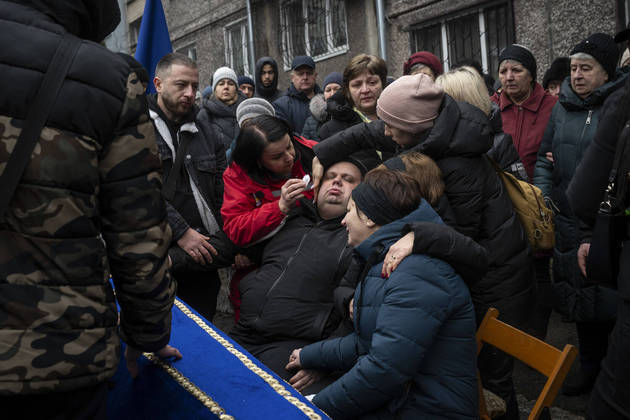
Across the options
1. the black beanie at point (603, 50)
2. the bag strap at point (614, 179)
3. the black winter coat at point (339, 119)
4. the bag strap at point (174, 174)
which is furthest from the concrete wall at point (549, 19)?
the bag strap at point (614, 179)

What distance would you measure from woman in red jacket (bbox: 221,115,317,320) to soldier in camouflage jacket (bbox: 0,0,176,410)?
4.67 feet

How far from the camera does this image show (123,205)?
1341mm

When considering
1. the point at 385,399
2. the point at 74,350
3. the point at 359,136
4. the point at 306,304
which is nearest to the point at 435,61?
the point at 359,136

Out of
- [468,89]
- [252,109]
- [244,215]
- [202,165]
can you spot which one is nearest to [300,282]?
[244,215]

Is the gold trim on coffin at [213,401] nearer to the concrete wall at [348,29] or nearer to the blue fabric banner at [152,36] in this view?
the blue fabric banner at [152,36]

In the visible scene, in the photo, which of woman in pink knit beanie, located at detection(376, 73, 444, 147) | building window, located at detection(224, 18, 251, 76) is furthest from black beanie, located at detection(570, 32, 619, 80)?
building window, located at detection(224, 18, 251, 76)

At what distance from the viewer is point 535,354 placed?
80.8 inches

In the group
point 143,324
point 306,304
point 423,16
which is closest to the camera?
point 143,324

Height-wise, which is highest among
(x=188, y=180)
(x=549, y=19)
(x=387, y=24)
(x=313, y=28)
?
(x=313, y=28)

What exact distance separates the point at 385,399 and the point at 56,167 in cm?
119

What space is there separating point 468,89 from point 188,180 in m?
1.49

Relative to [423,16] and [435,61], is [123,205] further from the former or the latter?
[423,16]

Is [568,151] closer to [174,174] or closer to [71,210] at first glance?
[174,174]

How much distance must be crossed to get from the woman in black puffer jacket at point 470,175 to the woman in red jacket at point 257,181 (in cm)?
27
